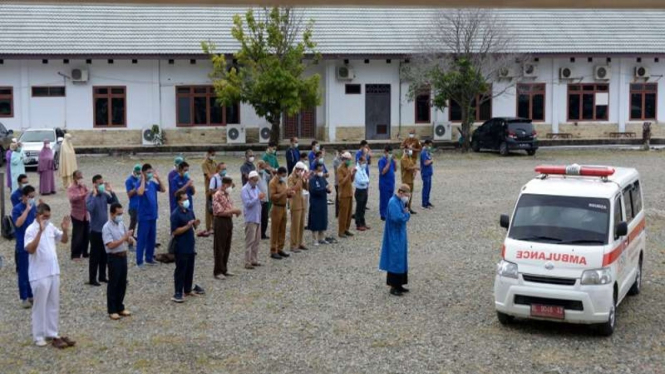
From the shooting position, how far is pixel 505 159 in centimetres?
3219

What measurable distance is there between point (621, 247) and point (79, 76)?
91.6ft

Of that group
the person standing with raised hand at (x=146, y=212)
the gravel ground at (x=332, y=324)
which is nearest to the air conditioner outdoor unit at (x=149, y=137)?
the gravel ground at (x=332, y=324)

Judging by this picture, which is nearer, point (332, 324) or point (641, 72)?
point (332, 324)

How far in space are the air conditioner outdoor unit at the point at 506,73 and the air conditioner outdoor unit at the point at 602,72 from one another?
13.9 ft

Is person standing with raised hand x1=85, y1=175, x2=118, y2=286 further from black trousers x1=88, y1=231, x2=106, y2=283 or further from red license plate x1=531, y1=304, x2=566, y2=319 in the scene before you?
red license plate x1=531, y1=304, x2=566, y2=319

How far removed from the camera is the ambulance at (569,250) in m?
10.3

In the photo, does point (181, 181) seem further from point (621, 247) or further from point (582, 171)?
point (621, 247)

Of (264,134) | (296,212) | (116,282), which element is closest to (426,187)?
(296,212)

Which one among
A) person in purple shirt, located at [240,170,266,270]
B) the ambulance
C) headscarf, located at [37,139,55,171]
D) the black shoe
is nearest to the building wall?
headscarf, located at [37,139,55,171]

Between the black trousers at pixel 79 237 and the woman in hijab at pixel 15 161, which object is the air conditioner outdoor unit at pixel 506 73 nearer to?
the woman in hijab at pixel 15 161

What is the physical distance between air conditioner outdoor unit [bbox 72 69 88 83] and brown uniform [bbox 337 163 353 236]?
66.5 ft

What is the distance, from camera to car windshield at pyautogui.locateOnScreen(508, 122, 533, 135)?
32781 millimetres

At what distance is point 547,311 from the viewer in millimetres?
10391

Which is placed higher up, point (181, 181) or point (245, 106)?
point (245, 106)
